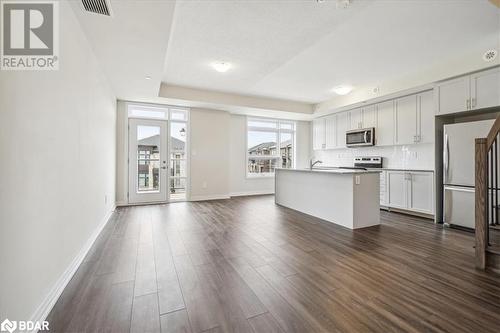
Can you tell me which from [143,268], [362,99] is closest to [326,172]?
[362,99]

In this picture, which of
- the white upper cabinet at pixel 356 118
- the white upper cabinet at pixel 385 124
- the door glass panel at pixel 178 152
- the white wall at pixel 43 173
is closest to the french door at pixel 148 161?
the door glass panel at pixel 178 152

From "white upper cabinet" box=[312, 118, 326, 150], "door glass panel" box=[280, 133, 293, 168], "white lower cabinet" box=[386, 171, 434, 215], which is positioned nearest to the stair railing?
"white lower cabinet" box=[386, 171, 434, 215]

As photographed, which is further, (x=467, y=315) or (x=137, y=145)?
(x=137, y=145)

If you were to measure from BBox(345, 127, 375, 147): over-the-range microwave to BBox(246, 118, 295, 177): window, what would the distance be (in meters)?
2.16

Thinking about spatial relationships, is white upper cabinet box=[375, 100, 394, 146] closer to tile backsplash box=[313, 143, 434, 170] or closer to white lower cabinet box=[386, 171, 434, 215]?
tile backsplash box=[313, 143, 434, 170]

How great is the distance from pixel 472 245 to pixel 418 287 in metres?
1.71

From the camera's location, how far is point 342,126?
6285mm

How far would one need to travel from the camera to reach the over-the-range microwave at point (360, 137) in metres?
5.37

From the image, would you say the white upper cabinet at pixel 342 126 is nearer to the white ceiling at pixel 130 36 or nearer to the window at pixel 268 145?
the window at pixel 268 145

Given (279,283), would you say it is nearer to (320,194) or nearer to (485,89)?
(320,194)

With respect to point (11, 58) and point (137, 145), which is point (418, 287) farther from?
point (137, 145)

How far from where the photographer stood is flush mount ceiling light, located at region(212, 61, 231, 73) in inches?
152

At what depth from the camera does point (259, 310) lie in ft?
5.16

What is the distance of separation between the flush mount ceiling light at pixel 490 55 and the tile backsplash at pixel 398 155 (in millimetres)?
1674
